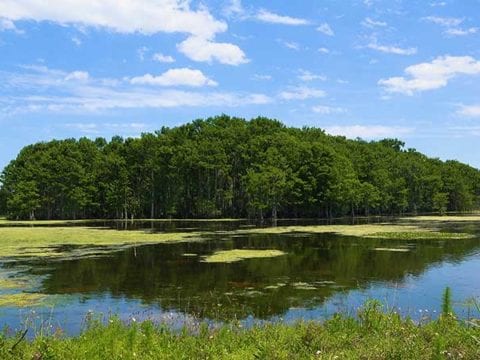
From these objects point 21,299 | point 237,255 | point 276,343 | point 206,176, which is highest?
point 206,176

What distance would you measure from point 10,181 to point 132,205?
2946 centimetres

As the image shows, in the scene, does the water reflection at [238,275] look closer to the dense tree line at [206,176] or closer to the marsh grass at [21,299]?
the marsh grass at [21,299]

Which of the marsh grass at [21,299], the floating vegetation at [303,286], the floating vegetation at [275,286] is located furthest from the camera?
the floating vegetation at [303,286]

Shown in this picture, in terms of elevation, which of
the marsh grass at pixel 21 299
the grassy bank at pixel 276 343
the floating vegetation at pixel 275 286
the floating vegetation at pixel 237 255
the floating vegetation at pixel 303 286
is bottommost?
the marsh grass at pixel 21 299

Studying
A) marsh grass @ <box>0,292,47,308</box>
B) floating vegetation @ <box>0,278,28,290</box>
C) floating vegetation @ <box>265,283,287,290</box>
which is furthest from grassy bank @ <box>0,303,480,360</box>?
floating vegetation @ <box>0,278,28,290</box>

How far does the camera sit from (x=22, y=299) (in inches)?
703

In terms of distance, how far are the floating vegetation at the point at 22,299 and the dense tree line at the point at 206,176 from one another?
224ft

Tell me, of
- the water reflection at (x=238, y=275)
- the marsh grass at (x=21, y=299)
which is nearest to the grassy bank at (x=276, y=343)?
the water reflection at (x=238, y=275)

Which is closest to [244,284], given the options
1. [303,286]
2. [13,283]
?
[303,286]

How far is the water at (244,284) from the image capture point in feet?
51.2

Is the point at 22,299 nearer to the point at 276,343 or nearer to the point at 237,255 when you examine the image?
the point at 276,343

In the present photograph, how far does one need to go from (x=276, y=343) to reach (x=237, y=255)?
824 inches

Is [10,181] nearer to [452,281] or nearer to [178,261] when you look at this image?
[178,261]

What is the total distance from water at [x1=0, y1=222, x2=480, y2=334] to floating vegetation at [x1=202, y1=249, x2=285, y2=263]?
2.70ft
